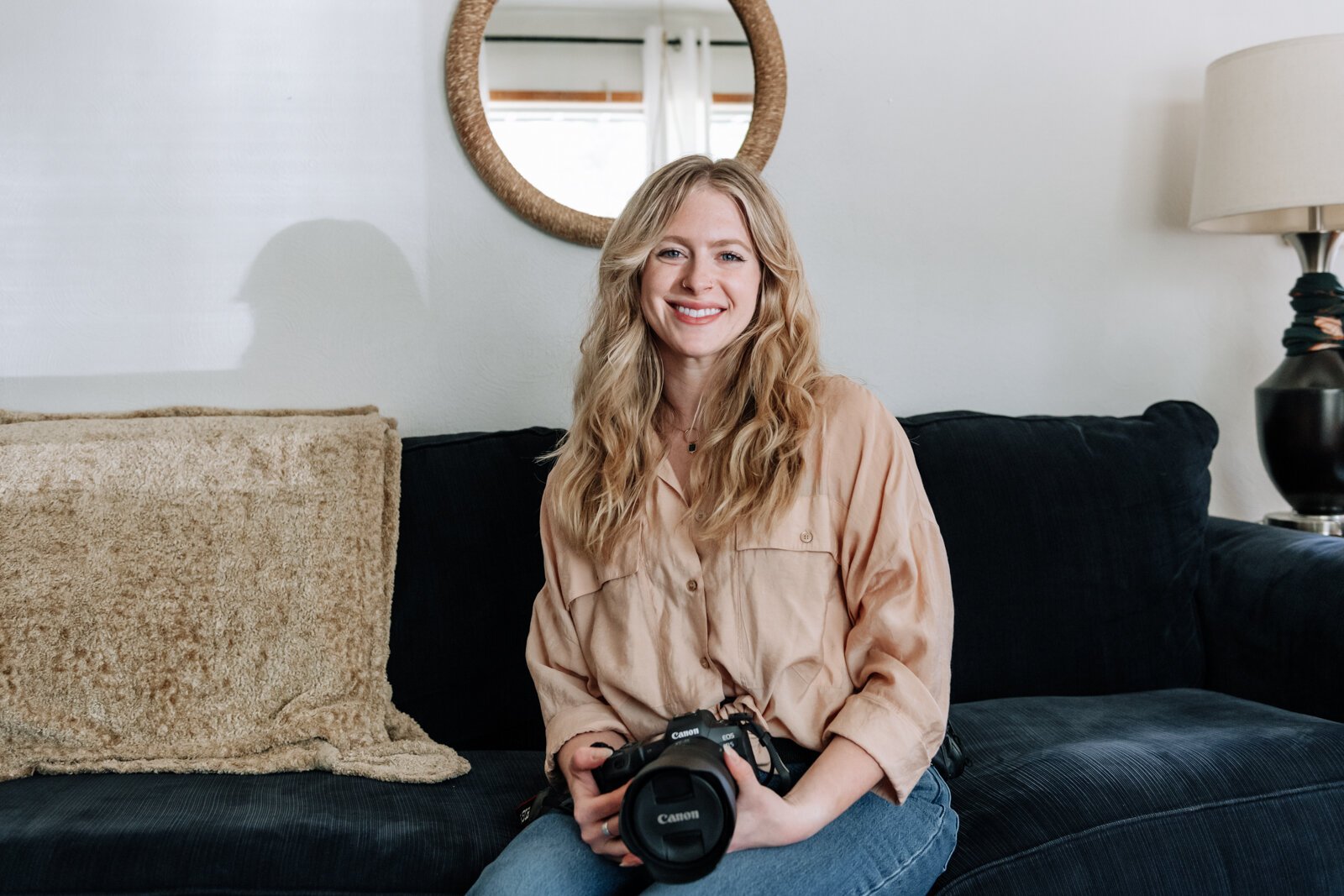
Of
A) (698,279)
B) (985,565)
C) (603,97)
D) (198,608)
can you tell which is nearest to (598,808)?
(698,279)

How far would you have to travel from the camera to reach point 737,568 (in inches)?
48.9

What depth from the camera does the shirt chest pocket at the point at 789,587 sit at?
4.00 feet

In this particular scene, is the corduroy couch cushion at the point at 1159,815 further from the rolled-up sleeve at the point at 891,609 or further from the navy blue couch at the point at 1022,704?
the rolled-up sleeve at the point at 891,609

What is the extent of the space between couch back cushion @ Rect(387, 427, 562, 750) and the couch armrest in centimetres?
111

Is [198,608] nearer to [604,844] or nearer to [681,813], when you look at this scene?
[604,844]

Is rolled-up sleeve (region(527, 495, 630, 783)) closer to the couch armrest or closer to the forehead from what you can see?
the forehead

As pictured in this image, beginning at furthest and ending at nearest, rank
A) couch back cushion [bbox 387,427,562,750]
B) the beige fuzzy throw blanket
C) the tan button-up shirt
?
couch back cushion [bbox 387,427,562,750] → the beige fuzzy throw blanket → the tan button-up shirt

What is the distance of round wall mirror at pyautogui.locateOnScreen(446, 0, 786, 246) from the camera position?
1976 mm

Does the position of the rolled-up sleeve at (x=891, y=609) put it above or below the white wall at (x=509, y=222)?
below

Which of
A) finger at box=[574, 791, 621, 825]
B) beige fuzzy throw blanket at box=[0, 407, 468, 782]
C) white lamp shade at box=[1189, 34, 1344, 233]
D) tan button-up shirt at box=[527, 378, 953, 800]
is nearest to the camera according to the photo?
finger at box=[574, 791, 621, 825]

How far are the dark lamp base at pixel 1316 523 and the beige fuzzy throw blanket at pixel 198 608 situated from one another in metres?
1.56

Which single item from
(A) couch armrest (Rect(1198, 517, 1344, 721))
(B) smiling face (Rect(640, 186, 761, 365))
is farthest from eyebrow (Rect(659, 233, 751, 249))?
(A) couch armrest (Rect(1198, 517, 1344, 721))

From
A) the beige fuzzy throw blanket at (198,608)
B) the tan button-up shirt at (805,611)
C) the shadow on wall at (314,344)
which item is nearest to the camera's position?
the tan button-up shirt at (805,611)

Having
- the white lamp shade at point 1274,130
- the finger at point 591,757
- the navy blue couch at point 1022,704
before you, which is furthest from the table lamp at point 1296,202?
the finger at point 591,757
